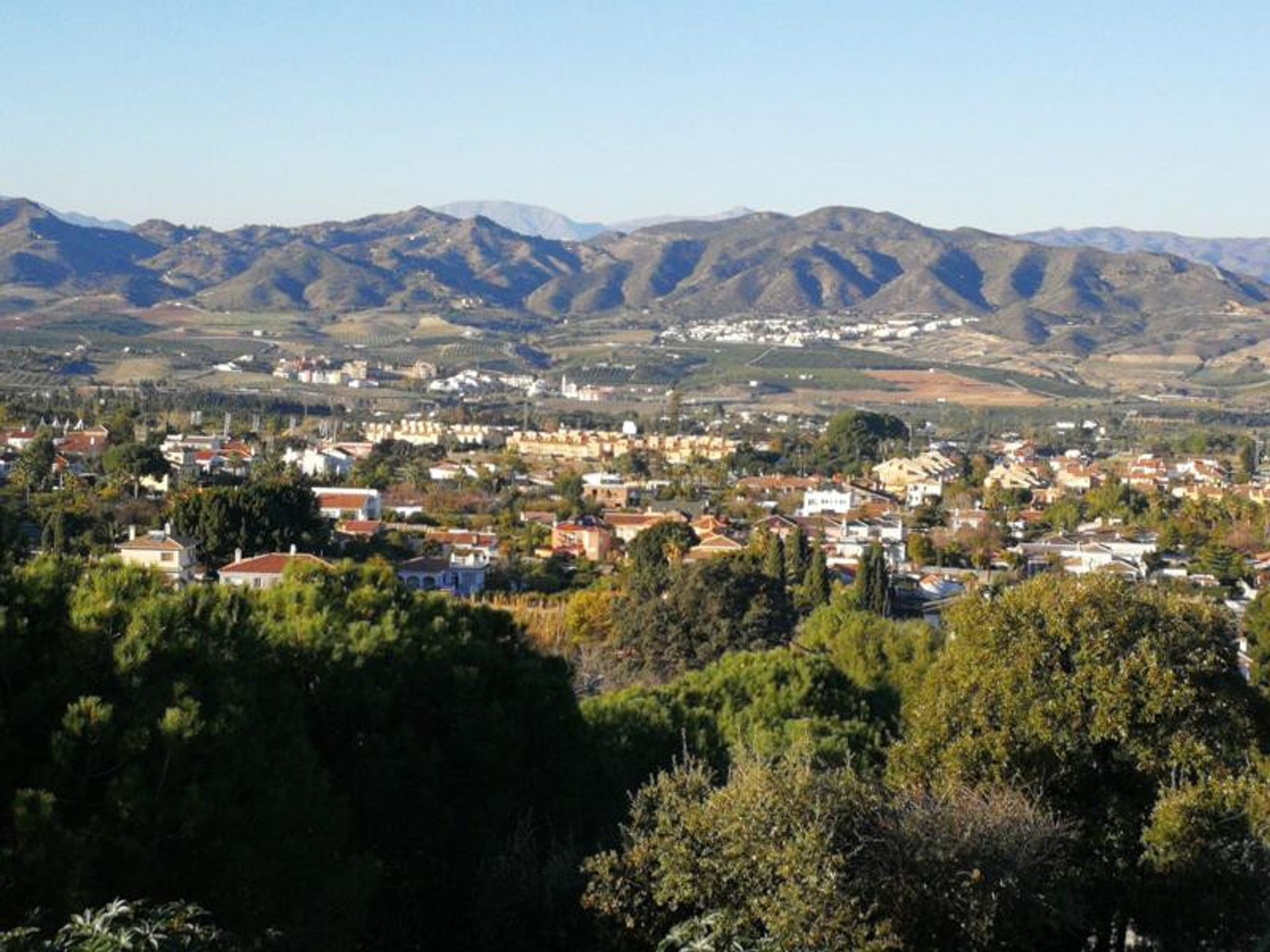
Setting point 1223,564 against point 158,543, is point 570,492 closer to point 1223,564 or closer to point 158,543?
point 1223,564

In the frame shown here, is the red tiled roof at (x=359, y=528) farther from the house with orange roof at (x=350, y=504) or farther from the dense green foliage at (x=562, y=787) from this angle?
the dense green foliage at (x=562, y=787)

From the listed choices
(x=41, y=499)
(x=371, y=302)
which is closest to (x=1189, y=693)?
(x=41, y=499)

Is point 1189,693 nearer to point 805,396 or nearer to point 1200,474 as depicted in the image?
point 1200,474

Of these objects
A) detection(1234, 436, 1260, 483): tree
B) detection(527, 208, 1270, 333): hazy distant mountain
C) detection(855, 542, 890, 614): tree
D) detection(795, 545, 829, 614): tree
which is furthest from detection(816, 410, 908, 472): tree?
detection(527, 208, 1270, 333): hazy distant mountain

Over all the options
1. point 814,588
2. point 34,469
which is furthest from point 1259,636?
point 34,469

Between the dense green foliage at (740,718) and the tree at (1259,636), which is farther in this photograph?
the tree at (1259,636)

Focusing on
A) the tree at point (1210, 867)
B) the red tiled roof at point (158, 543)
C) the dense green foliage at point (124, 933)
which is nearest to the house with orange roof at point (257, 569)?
the red tiled roof at point (158, 543)
